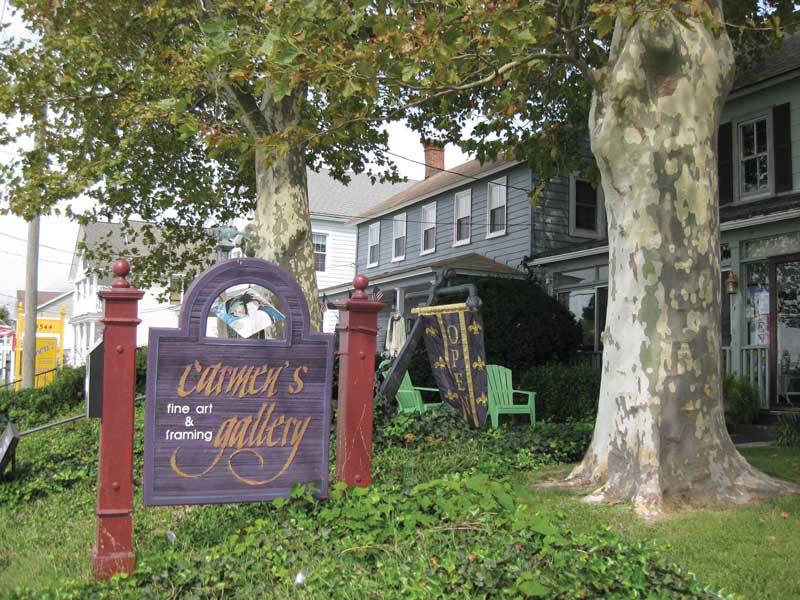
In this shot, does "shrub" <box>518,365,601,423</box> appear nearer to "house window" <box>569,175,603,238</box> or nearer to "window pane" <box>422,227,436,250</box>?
"house window" <box>569,175,603,238</box>

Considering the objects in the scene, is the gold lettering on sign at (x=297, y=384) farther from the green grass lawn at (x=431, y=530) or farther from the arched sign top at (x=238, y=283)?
the green grass lawn at (x=431, y=530)

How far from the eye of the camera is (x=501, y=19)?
6.61 meters

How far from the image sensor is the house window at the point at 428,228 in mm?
24734

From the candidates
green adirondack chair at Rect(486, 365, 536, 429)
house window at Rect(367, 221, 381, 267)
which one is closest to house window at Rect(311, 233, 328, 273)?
house window at Rect(367, 221, 381, 267)

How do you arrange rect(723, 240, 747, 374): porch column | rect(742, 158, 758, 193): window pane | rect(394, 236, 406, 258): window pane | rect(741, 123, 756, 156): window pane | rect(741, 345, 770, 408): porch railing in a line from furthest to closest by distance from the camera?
1. rect(394, 236, 406, 258): window pane
2. rect(741, 123, 756, 156): window pane
3. rect(742, 158, 758, 193): window pane
4. rect(723, 240, 747, 374): porch column
5. rect(741, 345, 770, 408): porch railing

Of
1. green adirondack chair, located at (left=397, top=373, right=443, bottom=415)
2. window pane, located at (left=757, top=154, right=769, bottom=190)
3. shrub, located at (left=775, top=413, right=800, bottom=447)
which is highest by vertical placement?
window pane, located at (left=757, top=154, right=769, bottom=190)

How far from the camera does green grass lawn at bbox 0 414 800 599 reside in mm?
4617

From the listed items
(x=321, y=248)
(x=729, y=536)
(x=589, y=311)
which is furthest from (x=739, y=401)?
(x=321, y=248)

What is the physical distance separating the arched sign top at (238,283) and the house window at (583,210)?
630 inches

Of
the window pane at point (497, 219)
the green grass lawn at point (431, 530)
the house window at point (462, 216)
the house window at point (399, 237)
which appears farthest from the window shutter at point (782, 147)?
the house window at point (399, 237)

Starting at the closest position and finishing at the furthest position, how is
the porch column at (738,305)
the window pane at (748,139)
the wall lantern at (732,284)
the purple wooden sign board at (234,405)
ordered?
1. the purple wooden sign board at (234,405)
2. the wall lantern at (732,284)
3. the porch column at (738,305)
4. the window pane at (748,139)

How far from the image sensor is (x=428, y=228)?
2502 cm

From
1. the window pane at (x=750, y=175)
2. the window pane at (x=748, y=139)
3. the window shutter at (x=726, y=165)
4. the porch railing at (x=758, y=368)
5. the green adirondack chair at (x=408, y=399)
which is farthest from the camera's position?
the window shutter at (x=726, y=165)

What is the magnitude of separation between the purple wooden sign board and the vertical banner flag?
5.23 meters
